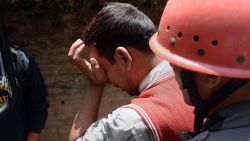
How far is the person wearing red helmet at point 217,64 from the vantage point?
63.4 inches

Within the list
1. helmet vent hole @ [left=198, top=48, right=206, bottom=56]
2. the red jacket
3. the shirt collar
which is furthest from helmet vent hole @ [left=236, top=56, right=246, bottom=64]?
the shirt collar

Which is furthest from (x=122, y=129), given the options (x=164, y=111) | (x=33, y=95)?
(x=33, y=95)

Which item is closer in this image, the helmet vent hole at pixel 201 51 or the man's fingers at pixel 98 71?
the helmet vent hole at pixel 201 51

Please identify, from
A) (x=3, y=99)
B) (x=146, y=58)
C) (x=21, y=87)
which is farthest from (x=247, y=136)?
(x=21, y=87)

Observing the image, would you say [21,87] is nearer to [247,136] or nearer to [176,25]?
[176,25]

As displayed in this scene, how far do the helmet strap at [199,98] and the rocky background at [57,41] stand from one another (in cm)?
333

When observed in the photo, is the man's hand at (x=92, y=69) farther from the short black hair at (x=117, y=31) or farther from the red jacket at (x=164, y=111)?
the red jacket at (x=164, y=111)

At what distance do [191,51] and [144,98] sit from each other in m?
0.33

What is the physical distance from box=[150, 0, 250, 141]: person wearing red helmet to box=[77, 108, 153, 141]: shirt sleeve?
17 centimetres

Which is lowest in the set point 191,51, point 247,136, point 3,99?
point 3,99

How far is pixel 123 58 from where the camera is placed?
222cm

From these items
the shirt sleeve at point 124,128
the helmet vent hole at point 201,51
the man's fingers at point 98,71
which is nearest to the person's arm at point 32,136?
the man's fingers at point 98,71

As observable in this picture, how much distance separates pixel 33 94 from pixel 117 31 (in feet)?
4.34

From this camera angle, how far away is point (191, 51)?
5.72ft
